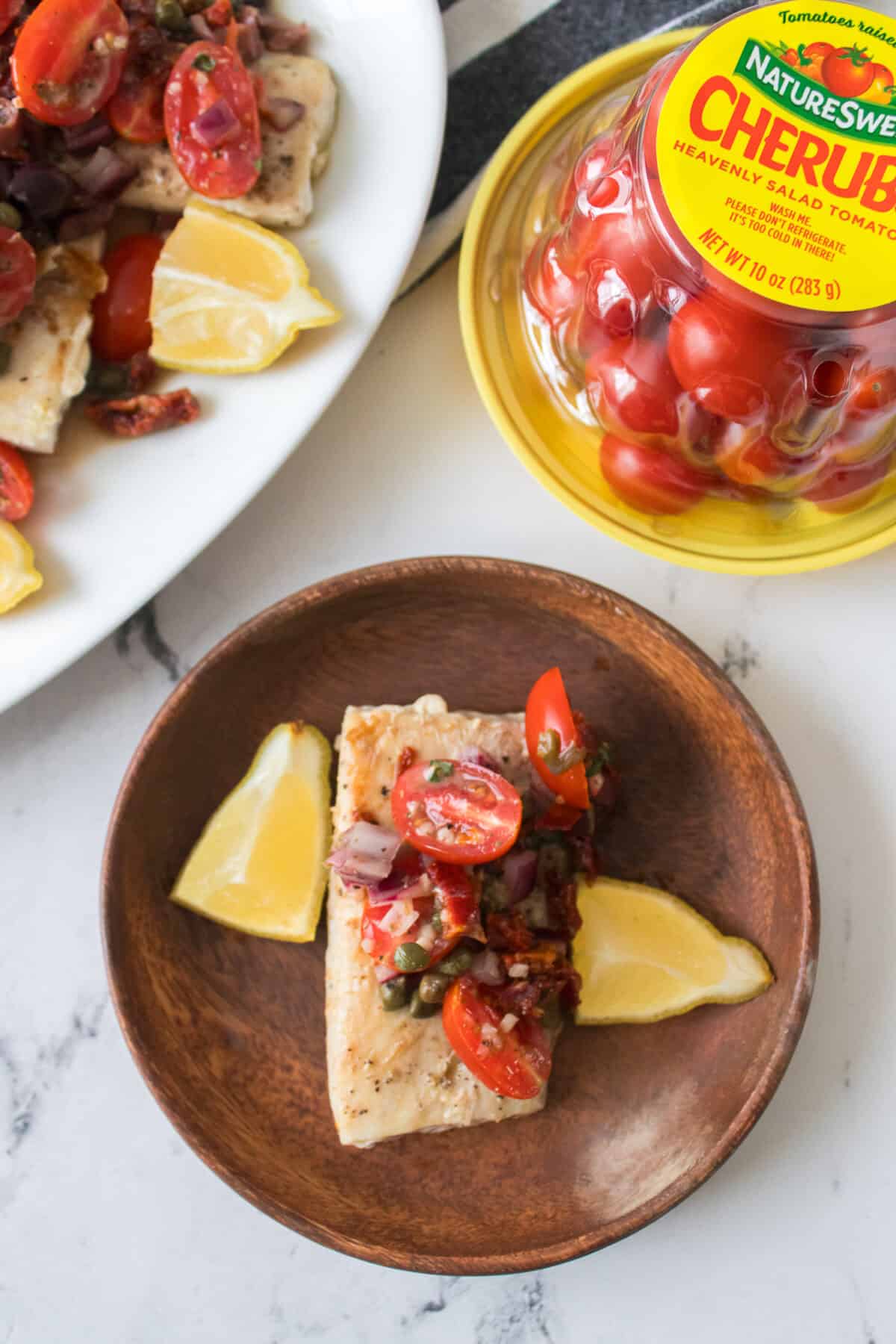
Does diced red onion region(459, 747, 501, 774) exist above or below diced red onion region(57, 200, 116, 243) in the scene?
below

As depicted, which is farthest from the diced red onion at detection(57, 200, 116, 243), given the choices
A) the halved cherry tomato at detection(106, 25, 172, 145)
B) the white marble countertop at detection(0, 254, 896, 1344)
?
the white marble countertop at detection(0, 254, 896, 1344)

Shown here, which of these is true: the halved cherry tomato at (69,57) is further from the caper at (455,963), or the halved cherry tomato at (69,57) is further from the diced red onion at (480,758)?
the caper at (455,963)

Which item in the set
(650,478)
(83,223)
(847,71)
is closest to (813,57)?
(847,71)

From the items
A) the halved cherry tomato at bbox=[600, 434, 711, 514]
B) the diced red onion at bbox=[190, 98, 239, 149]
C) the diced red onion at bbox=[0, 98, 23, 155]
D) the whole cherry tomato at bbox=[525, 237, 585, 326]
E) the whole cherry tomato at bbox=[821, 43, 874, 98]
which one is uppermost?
the diced red onion at bbox=[0, 98, 23, 155]

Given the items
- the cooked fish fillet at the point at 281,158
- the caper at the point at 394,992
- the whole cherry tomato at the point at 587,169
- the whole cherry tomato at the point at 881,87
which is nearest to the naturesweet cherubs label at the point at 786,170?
the whole cherry tomato at the point at 881,87

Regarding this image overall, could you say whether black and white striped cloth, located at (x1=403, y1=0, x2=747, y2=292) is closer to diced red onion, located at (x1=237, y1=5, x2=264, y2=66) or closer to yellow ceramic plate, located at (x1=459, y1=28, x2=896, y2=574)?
yellow ceramic plate, located at (x1=459, y1=28, x2=896, y2=574)

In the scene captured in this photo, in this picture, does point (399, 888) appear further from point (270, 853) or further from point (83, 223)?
point (83, 223)

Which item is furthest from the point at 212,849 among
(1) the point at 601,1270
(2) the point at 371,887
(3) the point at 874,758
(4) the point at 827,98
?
(4) the point at 827,98
